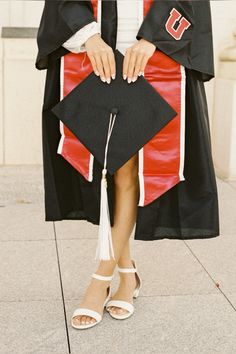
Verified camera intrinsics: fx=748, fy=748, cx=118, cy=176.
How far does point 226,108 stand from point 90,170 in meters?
3.04

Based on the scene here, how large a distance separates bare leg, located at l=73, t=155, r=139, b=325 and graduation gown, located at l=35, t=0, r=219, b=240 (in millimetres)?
40

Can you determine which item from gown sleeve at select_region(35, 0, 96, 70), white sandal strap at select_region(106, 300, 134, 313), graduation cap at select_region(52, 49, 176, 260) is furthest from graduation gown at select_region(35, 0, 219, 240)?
white sandal strap at select_region(106, 300, 134, 313)

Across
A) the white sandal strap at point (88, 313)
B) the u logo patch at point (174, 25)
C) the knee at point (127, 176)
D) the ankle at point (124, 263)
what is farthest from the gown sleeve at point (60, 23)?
the white sandal strap at point (88, 313)

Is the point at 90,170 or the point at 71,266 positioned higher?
the point at 90,170

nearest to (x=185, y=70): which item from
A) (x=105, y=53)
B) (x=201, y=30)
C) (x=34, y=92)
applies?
(x=201, y=30)

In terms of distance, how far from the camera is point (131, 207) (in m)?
2.99

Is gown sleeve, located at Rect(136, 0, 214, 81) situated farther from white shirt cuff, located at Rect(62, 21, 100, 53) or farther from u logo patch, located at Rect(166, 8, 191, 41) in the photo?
white shirt cuff, located at Rect(62, 21, 100, 53)

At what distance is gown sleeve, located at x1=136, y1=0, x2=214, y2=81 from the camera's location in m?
2.68

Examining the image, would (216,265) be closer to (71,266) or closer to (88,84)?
(71,266)

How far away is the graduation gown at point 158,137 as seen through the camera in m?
2.72

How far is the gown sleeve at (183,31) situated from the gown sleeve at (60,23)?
0.22 meters

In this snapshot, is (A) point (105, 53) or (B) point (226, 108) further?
(B) point (226, 108)

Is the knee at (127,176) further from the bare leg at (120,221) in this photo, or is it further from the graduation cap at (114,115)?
the graduation cap at (114,115)

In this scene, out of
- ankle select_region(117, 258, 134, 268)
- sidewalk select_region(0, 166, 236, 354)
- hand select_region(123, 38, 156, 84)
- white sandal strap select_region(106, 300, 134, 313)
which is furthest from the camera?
ankle select_region(117, 258, 134, 268)
